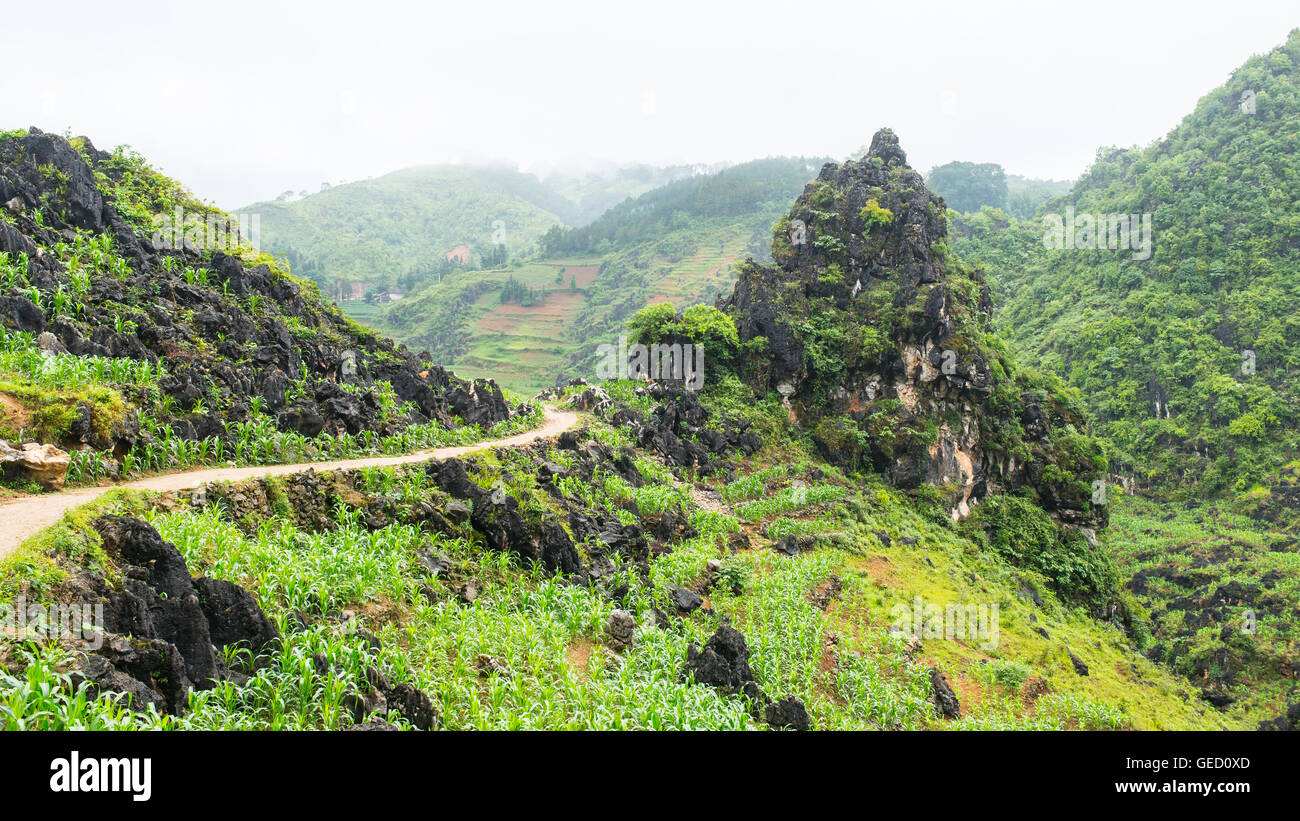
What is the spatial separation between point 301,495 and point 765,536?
631 inches

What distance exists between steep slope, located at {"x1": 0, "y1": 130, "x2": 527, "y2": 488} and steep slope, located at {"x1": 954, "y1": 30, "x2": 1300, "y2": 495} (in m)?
44.2

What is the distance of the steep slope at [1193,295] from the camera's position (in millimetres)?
54938

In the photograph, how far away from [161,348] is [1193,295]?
85.1 metres

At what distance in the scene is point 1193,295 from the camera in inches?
2554

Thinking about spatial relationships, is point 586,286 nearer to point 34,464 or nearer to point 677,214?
point 677,214

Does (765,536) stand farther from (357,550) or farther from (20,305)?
(20,305)

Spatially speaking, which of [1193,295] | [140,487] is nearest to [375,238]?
[1193,295]

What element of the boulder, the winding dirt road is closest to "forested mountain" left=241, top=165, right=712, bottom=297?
the winding dirt road

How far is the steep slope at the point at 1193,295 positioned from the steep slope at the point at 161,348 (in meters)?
44.2

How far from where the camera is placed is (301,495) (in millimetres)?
12555

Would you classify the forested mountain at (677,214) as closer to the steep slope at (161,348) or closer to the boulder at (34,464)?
the steep slope at (161,348)

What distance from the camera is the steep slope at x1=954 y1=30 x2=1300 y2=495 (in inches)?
2163
